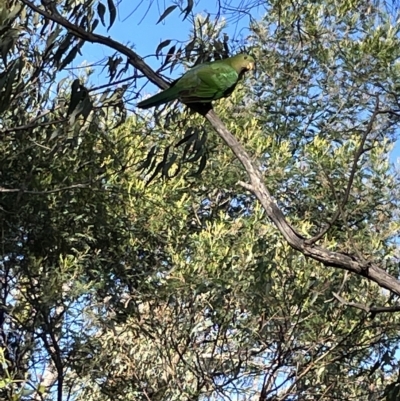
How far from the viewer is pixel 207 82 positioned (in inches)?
69.9

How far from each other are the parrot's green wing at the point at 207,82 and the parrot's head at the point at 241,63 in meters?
0.04

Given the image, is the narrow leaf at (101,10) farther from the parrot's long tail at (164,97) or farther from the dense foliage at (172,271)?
Result: the dense foliage at (172,271)

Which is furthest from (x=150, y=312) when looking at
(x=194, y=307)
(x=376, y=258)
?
(x=376, y=258)

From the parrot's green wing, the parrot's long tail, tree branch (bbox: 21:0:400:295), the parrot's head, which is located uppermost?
the parrot's head

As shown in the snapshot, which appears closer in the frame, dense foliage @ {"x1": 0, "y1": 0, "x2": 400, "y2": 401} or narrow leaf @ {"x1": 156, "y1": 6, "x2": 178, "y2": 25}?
narrow leaf @ {"x1": 156, "y1": 6, "x2": 178, "y2": 25}

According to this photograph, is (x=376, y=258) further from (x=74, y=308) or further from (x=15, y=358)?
(x=15, y=358)

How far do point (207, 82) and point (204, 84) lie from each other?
0.06ft

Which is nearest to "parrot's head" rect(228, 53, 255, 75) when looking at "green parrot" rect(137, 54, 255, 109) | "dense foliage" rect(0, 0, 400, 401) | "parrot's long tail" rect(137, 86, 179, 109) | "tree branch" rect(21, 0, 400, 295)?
"green parrot" rect(137, 54, 255, 109)

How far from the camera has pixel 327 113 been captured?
4750mm

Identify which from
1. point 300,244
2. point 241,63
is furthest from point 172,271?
point 300,244

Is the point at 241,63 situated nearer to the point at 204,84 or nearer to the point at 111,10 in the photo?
the point at 204,84

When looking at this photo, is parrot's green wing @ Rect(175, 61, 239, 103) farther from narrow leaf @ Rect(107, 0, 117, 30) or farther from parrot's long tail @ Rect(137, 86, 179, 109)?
narrow leaf @ Rect(107, 0, 117, 30)

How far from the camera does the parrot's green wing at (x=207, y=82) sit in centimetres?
170

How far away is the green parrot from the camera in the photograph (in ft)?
5.58
